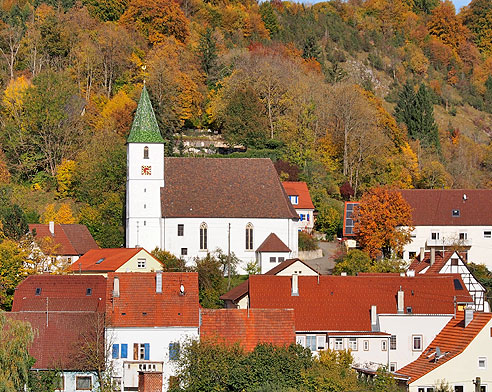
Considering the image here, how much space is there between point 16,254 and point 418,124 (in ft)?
180

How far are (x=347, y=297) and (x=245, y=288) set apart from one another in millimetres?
5551

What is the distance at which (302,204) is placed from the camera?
79562 mm

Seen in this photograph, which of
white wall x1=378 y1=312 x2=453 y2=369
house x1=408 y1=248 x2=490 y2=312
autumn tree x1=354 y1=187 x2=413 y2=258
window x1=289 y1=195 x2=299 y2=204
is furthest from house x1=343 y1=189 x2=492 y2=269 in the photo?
white wall x1=378 y1=312 x2=453 y2=369

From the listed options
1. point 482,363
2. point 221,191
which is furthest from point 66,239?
point 482,363

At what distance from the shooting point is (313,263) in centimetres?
7031

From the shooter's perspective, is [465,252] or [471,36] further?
[471,36]

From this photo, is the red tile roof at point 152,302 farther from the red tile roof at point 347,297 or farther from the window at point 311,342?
the window at point 311,342

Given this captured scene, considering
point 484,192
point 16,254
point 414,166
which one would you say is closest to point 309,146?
point 414,166

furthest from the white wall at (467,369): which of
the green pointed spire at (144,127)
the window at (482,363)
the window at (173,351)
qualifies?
the green pointed spire at (144,127)

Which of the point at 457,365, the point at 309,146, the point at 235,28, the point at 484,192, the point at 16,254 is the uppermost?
the point at 235,28

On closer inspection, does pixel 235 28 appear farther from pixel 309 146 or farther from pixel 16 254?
pixel 16 254

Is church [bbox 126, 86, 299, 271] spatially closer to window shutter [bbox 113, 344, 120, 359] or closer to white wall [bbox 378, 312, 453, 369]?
white wall [bbox 378, 312, 453, 369]

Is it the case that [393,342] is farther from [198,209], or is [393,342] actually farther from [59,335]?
[198,209]

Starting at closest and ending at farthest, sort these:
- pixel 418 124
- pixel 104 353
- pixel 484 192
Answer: pixel 104 353 → pixel 484 192 → pixel 418 124
